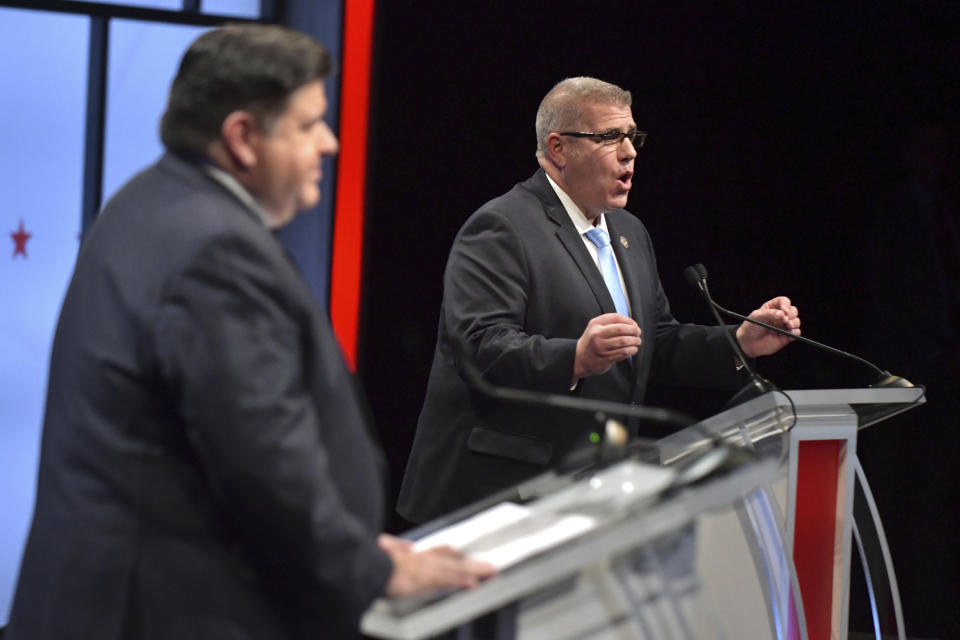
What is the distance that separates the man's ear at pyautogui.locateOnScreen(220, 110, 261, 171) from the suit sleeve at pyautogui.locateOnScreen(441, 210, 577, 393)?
1171mm

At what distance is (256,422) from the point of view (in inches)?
53.6

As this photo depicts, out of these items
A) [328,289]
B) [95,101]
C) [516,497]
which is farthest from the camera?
[328,289]

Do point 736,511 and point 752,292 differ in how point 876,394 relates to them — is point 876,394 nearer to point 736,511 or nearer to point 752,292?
point 736,511

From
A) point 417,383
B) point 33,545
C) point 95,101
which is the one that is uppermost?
point 95,101

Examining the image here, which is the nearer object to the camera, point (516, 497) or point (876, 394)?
point (516, 497)

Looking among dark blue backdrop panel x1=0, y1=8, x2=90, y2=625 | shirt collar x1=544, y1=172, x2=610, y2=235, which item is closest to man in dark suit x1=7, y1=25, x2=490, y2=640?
shirt collar x1=544, y1=172, x2=610, y2=235

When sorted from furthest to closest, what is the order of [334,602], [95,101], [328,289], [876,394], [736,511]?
[328,289]
[95,101]
[876,394]
[736,511]
[334,602]

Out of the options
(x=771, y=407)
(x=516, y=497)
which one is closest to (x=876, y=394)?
(x=771, y=407)

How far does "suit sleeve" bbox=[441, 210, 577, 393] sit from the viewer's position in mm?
2619

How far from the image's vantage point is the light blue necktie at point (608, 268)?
2.94 metres

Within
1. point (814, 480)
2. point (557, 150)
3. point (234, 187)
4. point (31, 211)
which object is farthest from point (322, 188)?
point (234, 187)

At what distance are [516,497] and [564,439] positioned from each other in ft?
3.38

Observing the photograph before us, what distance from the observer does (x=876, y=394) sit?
8.17 ft

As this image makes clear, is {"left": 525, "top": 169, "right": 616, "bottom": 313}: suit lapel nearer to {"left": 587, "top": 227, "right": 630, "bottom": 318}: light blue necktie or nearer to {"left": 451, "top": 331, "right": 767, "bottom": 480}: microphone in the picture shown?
{"left": 587, "top": 227, "right": 630, "bottom": 318}: light blue necktie
